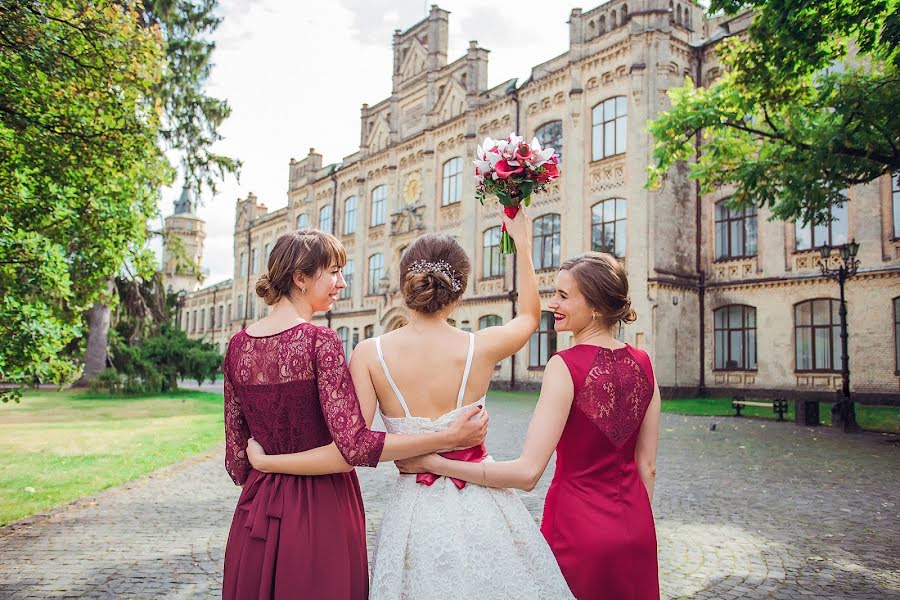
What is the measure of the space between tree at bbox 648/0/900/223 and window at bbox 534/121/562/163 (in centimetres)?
1248

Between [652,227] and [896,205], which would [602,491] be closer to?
[896,205]

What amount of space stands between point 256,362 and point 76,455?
9.64m

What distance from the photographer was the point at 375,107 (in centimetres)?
3738

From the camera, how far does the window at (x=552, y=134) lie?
2558 cm

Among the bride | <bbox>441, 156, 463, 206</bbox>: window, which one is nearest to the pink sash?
the bride

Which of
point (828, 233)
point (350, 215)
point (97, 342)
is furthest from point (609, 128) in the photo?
point (97, 342)

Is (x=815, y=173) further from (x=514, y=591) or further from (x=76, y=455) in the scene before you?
(x=76, y=455)

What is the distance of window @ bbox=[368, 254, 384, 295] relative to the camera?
3544 cm

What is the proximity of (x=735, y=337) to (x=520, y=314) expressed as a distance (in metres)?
21.4

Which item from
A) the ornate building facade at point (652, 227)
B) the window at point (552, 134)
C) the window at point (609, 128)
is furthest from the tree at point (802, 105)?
the window at point (552, 134)

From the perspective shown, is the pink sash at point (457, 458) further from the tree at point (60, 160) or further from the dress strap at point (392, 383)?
the tree at point (60, 160)

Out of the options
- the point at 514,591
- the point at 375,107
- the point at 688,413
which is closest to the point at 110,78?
the point at 514,591

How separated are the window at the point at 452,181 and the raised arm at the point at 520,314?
91.0 ft

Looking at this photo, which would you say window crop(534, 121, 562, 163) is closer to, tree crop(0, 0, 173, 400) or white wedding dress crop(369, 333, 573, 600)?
tree crop(0, 0, 173, 400)
